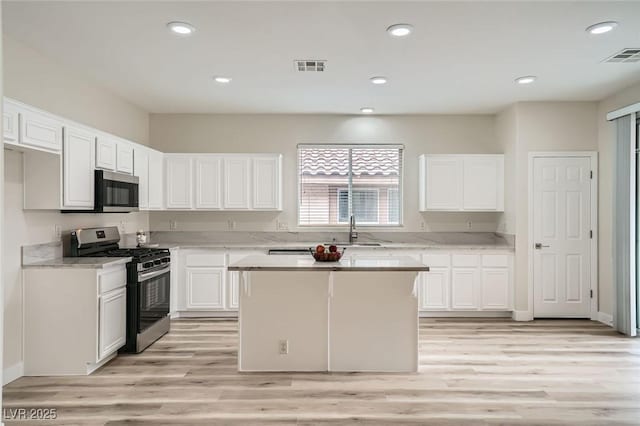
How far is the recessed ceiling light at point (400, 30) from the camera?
338 centimetres

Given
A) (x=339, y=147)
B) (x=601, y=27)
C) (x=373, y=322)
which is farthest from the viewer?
(x=339, y=147)

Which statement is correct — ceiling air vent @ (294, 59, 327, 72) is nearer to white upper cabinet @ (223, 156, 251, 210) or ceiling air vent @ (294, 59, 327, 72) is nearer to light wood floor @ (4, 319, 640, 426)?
white upper cabinet @ (223, 156, 251, 210)

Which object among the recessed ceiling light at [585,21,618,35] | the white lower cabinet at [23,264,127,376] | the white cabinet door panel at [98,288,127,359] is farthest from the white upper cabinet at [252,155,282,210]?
the recessed ceiling light at [585,21,618,35]

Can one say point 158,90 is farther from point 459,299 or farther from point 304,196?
point 459,299

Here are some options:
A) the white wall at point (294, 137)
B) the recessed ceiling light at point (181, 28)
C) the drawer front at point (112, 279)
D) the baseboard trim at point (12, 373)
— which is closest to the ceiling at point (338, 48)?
the recessed ceiling light at point (181, 28)

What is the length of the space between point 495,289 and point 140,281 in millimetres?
4266

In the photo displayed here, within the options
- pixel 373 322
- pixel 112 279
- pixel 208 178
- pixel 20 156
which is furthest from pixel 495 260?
pixel 20 156

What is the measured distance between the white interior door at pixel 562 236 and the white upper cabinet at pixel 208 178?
4109 mm

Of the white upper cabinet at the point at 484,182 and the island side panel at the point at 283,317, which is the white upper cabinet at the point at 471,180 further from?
the island side panel at the point at 283,317

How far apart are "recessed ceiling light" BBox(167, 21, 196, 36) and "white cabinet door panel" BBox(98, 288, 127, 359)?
2.29m

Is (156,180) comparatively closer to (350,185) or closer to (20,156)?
(20,156)

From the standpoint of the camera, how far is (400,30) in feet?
11.3

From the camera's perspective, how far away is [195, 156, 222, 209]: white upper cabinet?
19.9ft

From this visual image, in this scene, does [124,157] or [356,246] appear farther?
[356,246]
